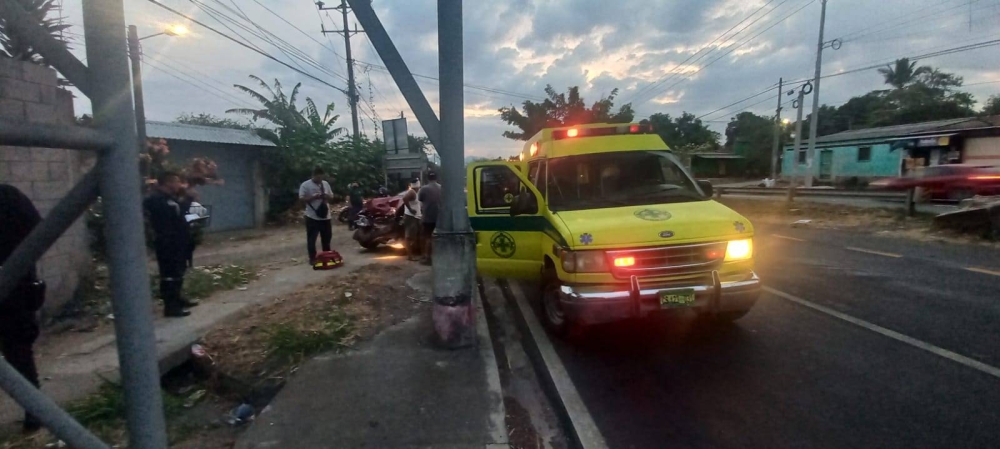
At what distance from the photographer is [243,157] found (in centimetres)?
1941

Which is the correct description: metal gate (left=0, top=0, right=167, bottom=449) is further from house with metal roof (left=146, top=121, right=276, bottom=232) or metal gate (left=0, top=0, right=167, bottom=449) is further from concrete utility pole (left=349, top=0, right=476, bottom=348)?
house with metal roof (left=146, top=121, right=276, bottom=232)

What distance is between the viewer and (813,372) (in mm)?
5094

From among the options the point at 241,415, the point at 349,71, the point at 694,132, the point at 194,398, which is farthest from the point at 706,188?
the point at 694,132

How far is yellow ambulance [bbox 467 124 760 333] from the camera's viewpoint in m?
5.57

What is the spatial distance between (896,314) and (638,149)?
11.3ft

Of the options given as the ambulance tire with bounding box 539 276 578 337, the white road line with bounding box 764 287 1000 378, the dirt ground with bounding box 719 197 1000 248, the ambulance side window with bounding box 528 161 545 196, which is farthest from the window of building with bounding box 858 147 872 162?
the ambulance tire with bounding box 539 276 578 337

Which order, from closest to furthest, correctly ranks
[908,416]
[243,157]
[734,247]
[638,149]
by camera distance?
[908,416] → [734,247] → [638,149] → [243,157]

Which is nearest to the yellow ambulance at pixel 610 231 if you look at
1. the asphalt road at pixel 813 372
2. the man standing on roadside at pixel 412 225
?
the asphalt road at pixel 813 372

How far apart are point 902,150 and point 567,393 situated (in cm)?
3468

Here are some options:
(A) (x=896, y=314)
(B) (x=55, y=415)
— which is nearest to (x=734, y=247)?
(A) (x=896, y=314)

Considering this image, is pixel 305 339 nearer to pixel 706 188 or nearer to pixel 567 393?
pixel 567 393

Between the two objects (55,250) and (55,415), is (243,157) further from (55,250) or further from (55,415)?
(55,415)

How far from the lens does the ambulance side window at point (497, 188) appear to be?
7.48m

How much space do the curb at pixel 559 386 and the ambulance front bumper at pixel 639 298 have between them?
0.52 metres
